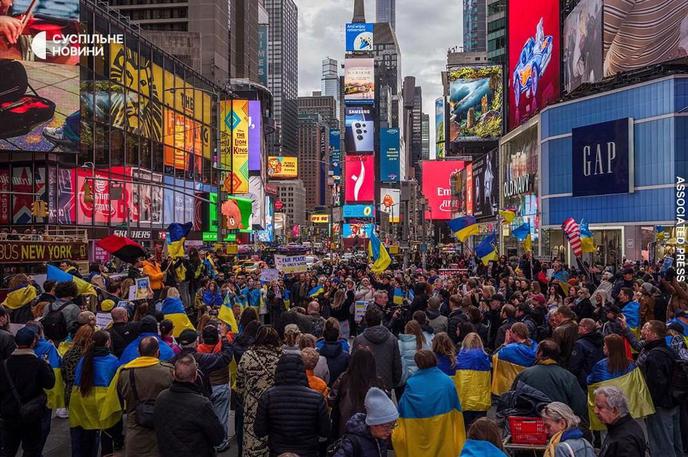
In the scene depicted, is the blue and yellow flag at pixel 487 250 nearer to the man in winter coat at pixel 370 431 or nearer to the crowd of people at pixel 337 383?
the crowd of people at pixel 337 383

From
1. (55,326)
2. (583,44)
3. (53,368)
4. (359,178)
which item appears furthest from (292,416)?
(359,178)

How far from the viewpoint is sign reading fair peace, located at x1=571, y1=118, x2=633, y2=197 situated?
44.4m

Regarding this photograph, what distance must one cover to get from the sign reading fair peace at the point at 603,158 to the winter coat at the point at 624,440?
4241 centimetres

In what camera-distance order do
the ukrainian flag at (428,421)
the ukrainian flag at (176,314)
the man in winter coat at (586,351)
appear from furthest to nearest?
the ukrainian flag at (176,314)
the man in winter coat at (586,351)
the ukrainian flag at (428,421)

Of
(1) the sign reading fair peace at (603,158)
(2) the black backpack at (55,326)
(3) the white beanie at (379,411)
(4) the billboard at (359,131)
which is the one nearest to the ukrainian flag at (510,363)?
(3) the white beanie at (379,411)

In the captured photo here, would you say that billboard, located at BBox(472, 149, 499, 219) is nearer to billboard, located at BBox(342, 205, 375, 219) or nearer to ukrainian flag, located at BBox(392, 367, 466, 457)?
billboard, located at BBox(342, 205, 375, 219)

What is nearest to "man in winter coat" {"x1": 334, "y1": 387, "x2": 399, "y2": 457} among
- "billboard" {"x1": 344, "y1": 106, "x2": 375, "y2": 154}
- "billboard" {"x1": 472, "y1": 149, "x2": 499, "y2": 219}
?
"billboard" {"x1": 472, "y1": 149, "x2": 499, "y2": 219}

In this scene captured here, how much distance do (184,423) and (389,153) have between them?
182 metres

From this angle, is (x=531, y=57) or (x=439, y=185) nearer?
(x=531, y=57)

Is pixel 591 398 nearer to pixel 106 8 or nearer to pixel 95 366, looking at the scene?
pixel 95 366

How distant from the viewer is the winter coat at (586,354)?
884 cm

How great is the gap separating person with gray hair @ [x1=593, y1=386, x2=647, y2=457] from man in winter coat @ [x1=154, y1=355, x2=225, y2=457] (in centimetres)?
317

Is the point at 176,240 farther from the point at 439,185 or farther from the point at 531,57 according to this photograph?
the point at 439,185

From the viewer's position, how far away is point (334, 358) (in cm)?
815
